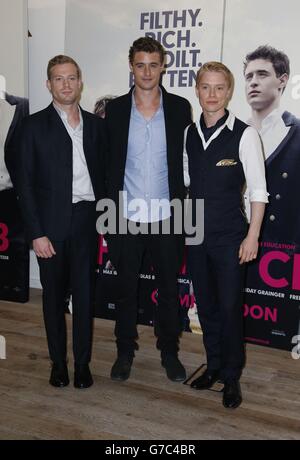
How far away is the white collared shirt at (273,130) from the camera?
3.05 meters

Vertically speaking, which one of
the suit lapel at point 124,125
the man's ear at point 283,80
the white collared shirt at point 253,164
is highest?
the man's ear at point 283,80

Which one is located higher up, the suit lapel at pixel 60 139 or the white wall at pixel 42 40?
the white wall at pixel 42 40

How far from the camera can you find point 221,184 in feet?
7.45

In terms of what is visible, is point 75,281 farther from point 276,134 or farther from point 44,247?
point 276,134

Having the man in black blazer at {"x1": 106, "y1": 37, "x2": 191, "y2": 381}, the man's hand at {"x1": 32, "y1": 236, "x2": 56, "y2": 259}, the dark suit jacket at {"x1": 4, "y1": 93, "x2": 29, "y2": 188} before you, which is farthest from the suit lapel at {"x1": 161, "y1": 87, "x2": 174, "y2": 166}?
the dark suit jacket at {"x1": 4, "y1": 93, "x2": 29, "y2": 188}

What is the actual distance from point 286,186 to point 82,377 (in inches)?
62.2

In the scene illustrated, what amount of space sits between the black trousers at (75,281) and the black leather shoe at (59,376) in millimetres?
43

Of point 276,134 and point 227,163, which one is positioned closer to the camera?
point 227,163

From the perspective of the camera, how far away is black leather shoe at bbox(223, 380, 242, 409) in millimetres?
2395

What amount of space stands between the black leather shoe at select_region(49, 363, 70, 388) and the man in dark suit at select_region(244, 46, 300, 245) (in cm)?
145

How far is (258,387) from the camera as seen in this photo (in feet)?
8.73

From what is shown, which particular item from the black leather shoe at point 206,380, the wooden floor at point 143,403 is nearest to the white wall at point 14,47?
the wooden floor at point 143,403

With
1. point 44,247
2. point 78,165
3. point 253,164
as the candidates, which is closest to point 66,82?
point 78,165

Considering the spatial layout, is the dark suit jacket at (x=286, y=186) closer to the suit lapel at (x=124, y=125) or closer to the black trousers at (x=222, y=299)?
the black trousers at (x=222, y=299)
